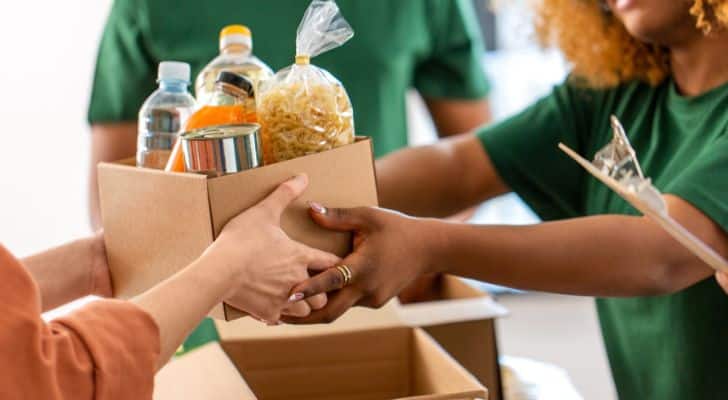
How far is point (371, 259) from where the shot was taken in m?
1.08

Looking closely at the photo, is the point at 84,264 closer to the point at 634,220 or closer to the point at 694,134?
the point at 634,220

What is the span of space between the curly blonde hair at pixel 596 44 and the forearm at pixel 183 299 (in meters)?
0.84

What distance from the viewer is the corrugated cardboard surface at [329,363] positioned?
1257 millimetres

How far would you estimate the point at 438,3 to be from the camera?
6.26ft

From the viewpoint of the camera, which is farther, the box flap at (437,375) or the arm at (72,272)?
the arm at (72,272)

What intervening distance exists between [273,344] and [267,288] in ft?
0.96

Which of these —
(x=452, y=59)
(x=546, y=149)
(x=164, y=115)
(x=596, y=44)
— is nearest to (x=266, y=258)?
(x=164, y=115)

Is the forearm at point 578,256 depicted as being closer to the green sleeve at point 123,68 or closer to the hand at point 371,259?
the hand at point 371,259

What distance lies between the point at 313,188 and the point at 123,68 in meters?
0.95

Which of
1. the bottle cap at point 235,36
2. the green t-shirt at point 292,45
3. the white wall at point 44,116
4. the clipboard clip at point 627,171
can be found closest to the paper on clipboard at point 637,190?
the clipboard clip at point 627,171

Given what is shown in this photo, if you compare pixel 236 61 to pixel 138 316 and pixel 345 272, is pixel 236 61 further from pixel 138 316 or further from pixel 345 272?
pixel 138 316

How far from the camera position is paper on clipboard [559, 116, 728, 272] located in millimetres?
764

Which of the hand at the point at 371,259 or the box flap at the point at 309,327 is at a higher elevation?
the hand at the point at 371,259

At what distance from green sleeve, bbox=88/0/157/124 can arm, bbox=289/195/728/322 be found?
910 millimetres
